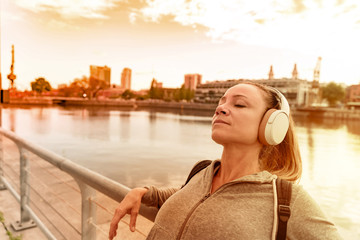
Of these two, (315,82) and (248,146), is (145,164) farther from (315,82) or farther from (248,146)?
(315,82)

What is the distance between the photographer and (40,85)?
122 metres

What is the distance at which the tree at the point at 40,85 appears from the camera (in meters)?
121

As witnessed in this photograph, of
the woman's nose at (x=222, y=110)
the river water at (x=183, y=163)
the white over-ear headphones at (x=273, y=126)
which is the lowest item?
the river water at (x=183, y=163)

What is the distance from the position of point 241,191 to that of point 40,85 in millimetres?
137479

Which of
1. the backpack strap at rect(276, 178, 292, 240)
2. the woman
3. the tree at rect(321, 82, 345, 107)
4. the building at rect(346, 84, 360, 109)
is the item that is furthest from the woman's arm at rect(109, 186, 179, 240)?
the building at rect(346, 84, 360, 109)

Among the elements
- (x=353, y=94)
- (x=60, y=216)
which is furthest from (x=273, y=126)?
(x=353, y=94)

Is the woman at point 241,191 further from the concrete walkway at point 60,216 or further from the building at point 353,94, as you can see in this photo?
the building at point 353,94

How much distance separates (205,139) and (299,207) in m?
35.8

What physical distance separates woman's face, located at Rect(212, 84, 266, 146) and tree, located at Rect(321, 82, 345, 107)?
112 m

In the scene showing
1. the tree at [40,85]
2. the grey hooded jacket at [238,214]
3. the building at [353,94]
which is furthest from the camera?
the tree at [40,85]

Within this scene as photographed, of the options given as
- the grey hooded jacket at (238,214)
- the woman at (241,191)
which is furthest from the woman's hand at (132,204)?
the grey hooded jacket at (238,214)

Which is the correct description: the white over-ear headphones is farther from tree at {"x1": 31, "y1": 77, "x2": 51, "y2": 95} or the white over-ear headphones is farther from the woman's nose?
tree at {"x1": 31, "y1": 77, "x2": 51, "y2": 95}

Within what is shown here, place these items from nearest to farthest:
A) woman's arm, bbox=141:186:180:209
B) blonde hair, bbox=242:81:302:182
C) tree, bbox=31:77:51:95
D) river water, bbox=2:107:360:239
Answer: blonde hair, bbox=242:81:302:182
woman's arm, bbox=141:186:180:209
river water, bbox=2:107:360:239
tree, bbox=31:77:51:95

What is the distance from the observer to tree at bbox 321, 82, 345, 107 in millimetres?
97188
